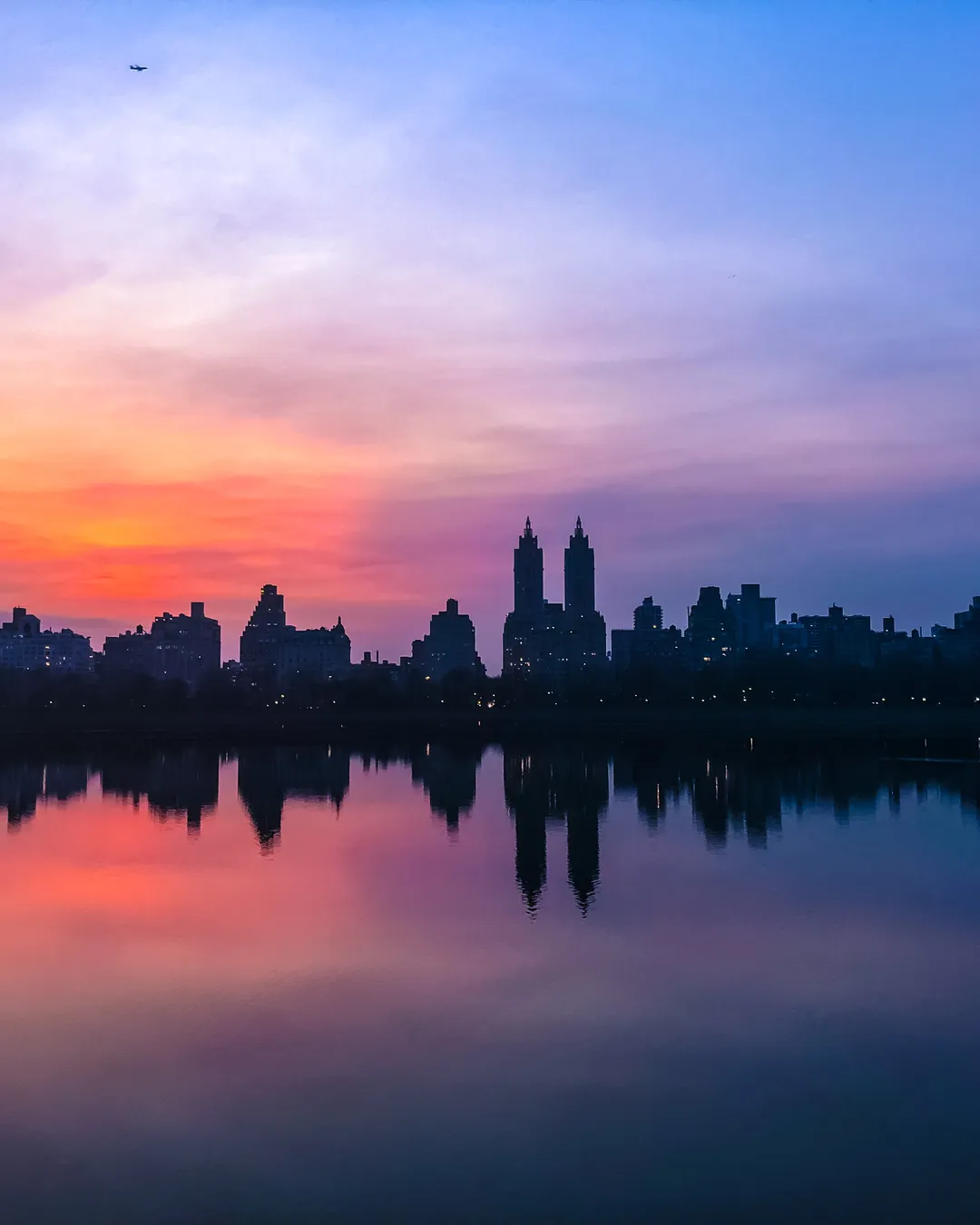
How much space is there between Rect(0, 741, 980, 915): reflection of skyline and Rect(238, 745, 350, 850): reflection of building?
0.54 ft

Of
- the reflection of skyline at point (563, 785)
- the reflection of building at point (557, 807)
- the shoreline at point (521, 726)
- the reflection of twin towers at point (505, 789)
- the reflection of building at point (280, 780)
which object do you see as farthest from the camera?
the shoreline at point (521, 726)

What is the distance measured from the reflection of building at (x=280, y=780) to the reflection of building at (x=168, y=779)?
8.37 feet

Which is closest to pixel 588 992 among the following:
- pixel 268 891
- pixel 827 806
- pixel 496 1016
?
pixel 496 1016

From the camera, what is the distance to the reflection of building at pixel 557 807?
43.1m

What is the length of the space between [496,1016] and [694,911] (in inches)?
528

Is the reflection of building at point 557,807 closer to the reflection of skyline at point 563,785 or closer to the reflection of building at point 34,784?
the reflection of skyline at point 563,785

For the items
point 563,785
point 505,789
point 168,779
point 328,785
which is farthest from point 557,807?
point 168,779

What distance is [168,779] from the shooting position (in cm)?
8262

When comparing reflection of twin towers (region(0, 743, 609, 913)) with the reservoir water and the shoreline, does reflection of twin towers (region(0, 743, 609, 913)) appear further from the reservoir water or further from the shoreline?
the shoreline

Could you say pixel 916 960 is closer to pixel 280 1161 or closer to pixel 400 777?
pixel 280 1161

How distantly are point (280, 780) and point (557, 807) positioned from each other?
1002 inches

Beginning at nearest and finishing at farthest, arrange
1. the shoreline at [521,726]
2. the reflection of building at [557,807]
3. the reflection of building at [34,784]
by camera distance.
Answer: the reflection of building at [557,807], the reflection of building at [34,784], the shoreline at [521,726]

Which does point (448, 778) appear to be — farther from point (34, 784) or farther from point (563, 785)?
point (34, 784)

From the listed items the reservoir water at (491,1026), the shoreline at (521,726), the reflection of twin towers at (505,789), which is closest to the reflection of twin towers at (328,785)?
the reflection of twin towers at (505,789)
